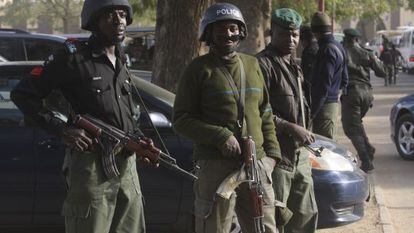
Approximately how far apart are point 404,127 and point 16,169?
21.3 ft

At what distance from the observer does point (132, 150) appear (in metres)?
3.76

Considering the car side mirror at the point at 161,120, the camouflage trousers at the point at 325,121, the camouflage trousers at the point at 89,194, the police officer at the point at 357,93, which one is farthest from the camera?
the police officer at the point at 357,93

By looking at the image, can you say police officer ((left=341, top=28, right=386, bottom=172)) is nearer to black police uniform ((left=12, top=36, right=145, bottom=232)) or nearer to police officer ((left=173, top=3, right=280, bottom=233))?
police officer ((left=173, top=3, right=280, bottom=233))

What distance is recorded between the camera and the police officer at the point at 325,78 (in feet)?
20.7

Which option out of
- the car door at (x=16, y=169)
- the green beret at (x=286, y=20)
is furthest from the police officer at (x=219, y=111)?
the car door at (x=16, y=169)

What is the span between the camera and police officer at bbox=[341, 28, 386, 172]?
8.69 m

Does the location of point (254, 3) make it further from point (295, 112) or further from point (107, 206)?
point (107, 206)

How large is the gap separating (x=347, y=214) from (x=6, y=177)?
2.62 metres

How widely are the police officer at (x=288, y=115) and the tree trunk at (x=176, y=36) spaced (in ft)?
10.1

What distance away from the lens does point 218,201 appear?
146 inches

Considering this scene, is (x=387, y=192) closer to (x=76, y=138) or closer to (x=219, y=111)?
(x=219, y=111)

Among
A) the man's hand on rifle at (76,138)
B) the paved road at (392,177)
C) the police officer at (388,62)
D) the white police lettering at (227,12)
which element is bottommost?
the police officer at (388,62)

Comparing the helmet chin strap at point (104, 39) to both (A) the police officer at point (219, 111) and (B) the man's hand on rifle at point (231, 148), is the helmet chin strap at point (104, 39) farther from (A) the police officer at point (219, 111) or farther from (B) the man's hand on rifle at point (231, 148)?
(B) the man's hand on rifle at point (231, 148)

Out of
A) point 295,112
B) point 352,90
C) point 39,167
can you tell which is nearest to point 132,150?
point 295,112
